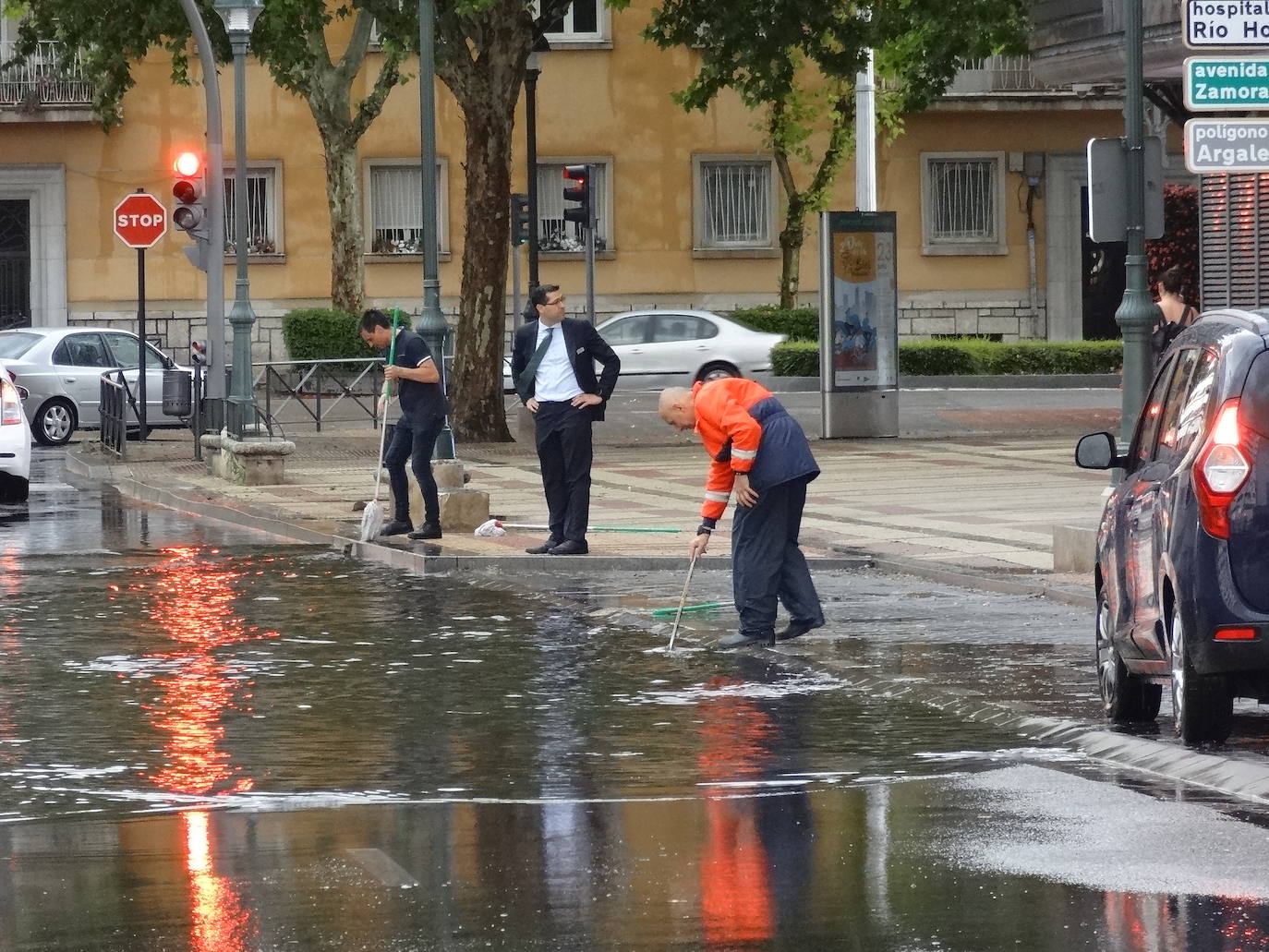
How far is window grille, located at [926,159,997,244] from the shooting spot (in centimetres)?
4553

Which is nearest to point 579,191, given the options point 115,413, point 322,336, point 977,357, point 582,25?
point 115,413

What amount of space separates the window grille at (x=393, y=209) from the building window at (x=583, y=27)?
11.0 feet

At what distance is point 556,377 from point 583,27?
93.8 ft

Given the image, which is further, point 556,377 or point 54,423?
point 54,423

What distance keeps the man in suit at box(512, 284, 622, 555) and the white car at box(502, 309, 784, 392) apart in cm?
1896

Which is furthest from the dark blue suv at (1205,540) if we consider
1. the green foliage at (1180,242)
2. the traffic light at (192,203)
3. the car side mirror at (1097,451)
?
the green foliage at (1180,242)

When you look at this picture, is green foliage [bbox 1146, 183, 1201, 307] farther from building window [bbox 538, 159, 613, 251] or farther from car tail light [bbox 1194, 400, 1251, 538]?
car tail light [bbox 1194, 400, 1251, 538]

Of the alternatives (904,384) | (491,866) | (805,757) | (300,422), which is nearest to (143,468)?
(300,422)

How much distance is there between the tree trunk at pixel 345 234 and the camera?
4050cm

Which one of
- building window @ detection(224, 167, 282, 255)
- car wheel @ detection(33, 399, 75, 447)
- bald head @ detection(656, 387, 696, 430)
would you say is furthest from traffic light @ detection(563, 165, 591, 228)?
bald head @ detection(656, 387, 696, 430)

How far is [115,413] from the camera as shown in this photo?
28.2m

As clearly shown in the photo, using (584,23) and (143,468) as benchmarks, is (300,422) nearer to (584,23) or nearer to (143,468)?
(143,468)

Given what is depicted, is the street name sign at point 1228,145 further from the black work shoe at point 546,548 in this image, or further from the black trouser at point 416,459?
the black trouser at point 416,459

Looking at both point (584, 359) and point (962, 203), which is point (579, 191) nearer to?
point (584, 359)
